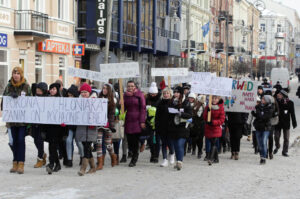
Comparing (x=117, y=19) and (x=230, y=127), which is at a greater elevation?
(x=117, y=19)

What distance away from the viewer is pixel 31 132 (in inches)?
462

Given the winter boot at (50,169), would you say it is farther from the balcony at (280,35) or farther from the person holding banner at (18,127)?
the balcony at (280,35)

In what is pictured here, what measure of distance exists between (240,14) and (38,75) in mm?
61703

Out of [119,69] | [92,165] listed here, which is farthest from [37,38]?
[92,165]

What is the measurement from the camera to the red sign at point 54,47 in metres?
27.7

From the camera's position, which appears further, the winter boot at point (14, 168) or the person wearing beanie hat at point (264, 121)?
the person wearing beanie hat at point (264, 121)

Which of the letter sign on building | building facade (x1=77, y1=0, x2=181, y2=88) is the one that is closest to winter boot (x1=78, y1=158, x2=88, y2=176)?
building facade (x1=77, y1=0, x2=181, y2=88)

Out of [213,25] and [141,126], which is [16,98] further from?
[213,25]

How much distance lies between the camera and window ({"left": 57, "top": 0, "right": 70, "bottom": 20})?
2991cm

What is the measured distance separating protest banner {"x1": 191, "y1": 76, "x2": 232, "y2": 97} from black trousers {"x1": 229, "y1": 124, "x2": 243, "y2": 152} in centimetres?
92

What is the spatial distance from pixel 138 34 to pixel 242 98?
24.5m

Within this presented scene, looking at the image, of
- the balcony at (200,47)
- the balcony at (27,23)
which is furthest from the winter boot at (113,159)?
the balcony at (200,47)

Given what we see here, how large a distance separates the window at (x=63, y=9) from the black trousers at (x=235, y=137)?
17.8 meters

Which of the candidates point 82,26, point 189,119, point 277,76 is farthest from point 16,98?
point 277,76
